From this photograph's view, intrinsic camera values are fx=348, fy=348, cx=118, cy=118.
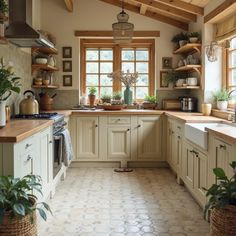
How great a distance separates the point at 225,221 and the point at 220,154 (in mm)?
826

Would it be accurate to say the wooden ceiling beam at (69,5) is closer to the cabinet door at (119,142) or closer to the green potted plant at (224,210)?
the cabinet door at (119,142)

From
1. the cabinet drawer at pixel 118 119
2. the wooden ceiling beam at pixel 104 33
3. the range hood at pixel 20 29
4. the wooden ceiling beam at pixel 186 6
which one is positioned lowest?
the cabinet drawer at pixel 118 119

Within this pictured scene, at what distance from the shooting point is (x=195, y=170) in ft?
11.9

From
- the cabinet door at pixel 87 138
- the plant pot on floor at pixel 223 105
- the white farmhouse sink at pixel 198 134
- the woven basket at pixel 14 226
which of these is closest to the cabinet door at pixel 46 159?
the woven basket at pixel 14 226

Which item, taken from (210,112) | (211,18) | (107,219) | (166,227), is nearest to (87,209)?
(107,219)

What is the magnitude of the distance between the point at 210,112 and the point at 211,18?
1.26m

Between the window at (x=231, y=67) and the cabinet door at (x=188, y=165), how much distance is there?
1.04 metres

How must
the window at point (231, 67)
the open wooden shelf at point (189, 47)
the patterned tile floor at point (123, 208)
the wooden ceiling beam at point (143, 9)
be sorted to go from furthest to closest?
the wooden ceiling beam at point (143, 9)
the open wooden shelf at point (189, 47)
the window at point (231, 67)
the patterned tile floor at point (123, 208)

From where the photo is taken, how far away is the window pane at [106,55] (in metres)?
6.16

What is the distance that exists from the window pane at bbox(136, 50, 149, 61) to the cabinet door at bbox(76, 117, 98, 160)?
1.50m

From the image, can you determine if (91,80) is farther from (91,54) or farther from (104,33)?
(104,33)

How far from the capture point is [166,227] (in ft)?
10.1

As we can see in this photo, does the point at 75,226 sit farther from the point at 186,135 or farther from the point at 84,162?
the point at 84,162

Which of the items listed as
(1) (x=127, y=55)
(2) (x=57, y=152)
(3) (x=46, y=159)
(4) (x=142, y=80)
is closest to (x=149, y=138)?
(4) (x=142, y=80)
